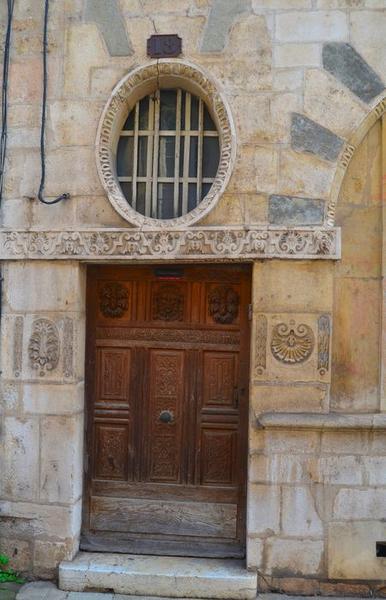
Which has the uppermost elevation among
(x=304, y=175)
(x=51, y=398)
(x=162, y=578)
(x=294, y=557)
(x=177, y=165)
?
(x=177, y=165)

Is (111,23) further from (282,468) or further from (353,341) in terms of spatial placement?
(282,468)

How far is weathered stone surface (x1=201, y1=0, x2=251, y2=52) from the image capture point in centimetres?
473

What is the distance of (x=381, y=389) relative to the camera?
4.70 metres

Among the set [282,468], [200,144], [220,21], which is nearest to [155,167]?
[200,144]

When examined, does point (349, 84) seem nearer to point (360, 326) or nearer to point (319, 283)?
point (319, 283)

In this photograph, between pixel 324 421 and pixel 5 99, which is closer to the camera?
pixel 324 421

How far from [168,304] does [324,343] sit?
1.30 m

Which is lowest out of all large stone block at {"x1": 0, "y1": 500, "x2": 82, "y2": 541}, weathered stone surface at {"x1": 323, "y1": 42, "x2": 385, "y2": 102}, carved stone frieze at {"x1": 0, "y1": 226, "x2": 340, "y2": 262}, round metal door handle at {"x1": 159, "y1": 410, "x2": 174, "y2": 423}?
large stone block at {"x1": 0, "y1": 500, "x2": 82, "y2": 541}

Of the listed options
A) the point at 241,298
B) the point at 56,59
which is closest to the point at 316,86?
the point at 241,298

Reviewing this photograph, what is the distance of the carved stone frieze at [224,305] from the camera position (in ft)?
16.4

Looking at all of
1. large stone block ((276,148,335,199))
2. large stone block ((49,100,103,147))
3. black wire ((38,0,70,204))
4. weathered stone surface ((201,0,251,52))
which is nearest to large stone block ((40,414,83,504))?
black wire ((38,0,70,204))

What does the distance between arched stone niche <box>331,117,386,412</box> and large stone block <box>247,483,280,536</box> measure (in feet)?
2.70

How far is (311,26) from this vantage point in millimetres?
4691

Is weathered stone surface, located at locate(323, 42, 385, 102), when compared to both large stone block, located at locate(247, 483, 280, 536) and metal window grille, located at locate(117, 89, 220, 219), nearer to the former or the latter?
metal window grille, located at locate(117, 89, 220, 219)
